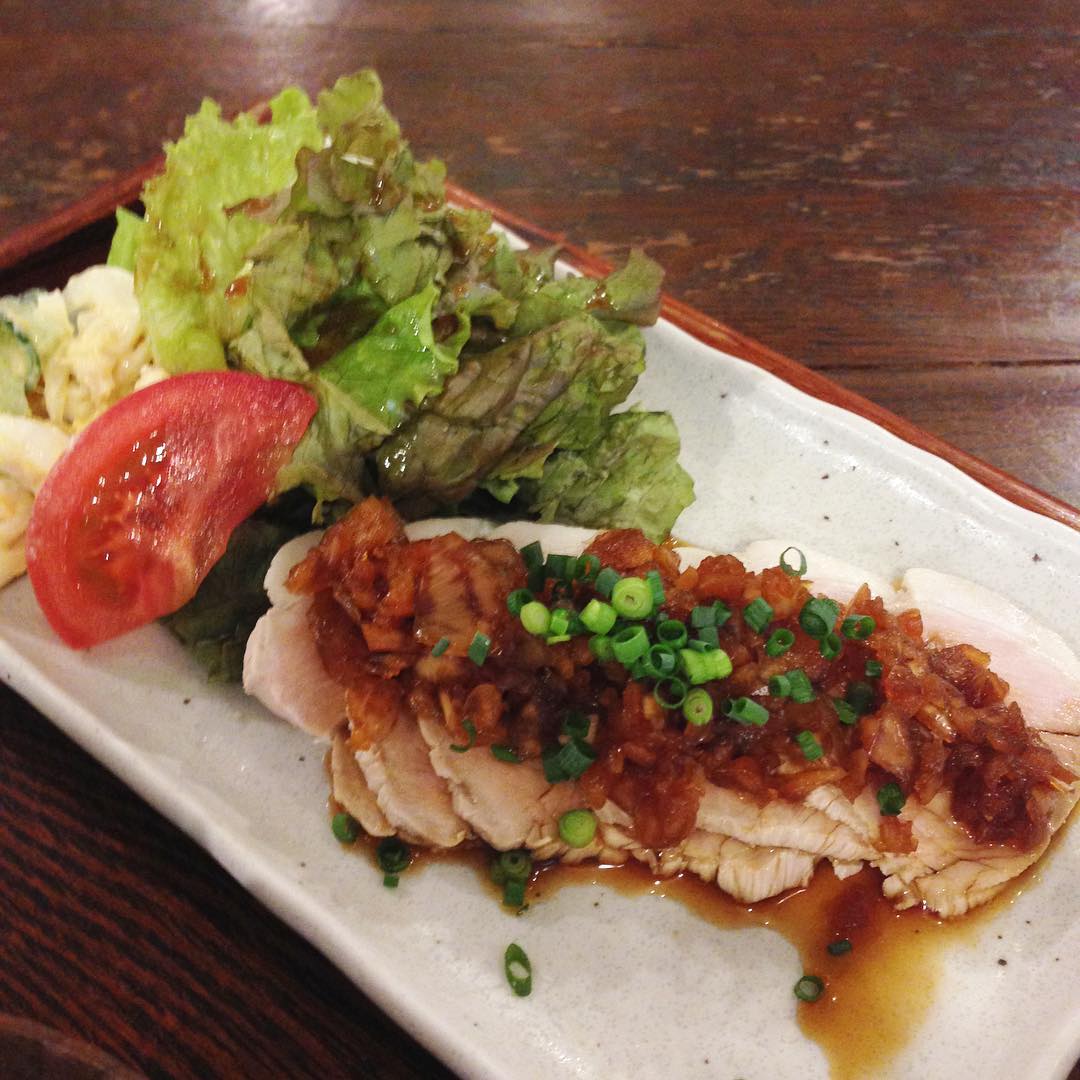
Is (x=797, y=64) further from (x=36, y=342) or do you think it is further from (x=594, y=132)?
(x=36, y=342)

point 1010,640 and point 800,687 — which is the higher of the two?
point 800,687

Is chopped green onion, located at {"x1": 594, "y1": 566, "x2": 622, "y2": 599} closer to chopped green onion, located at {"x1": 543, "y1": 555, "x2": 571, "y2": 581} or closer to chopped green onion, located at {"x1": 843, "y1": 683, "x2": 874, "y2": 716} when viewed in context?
chopped green onion, located at {"x1": 543, "y1": 555, "x2": 571, "y2": 581}

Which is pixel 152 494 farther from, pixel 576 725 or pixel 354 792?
pixel 576 725

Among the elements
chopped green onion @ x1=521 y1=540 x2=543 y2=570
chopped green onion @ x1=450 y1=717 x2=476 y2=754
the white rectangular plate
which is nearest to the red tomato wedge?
the white rectangular plate

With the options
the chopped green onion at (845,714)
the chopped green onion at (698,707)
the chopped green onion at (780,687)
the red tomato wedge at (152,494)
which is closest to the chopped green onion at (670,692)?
the chopped green onion at (698,707)

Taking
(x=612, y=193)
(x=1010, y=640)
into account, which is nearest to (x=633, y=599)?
(x=1010, y=640)

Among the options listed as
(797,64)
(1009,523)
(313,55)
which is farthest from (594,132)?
(1009,523)
